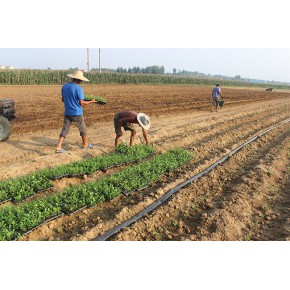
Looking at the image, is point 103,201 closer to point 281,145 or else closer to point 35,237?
point 35,237

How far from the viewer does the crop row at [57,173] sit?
4863mm

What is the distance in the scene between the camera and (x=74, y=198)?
466 cm

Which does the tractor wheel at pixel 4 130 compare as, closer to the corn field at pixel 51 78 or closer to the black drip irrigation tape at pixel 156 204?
the black drip irrigation tape at pixel 156 204

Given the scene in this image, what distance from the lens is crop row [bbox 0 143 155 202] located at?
486 centimetres

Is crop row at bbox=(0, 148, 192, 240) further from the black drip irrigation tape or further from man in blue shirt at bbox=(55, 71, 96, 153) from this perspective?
man in blue shirt at bbox=(55, 71, 96, 153)

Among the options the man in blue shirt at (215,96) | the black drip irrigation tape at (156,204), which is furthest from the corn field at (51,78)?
the black drip irrigation tape at (156,204)

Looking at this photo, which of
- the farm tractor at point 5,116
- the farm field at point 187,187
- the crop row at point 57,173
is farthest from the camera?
the farm tractor at point 5,116

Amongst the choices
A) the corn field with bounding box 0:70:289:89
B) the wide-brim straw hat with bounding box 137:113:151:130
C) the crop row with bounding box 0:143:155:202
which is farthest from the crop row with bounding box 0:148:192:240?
the corn field with bounding box 0:70:289:89

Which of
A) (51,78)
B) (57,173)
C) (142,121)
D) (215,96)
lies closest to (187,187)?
(142,121)

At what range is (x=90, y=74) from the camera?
39094 millimetres

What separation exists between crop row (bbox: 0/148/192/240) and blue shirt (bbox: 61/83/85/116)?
207cm

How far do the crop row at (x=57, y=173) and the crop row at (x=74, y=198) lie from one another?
0.31 metres

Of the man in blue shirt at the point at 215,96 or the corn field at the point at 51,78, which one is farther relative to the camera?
the corn field at the point at 51,78

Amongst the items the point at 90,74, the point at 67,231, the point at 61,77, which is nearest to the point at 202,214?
the point at 67,231
